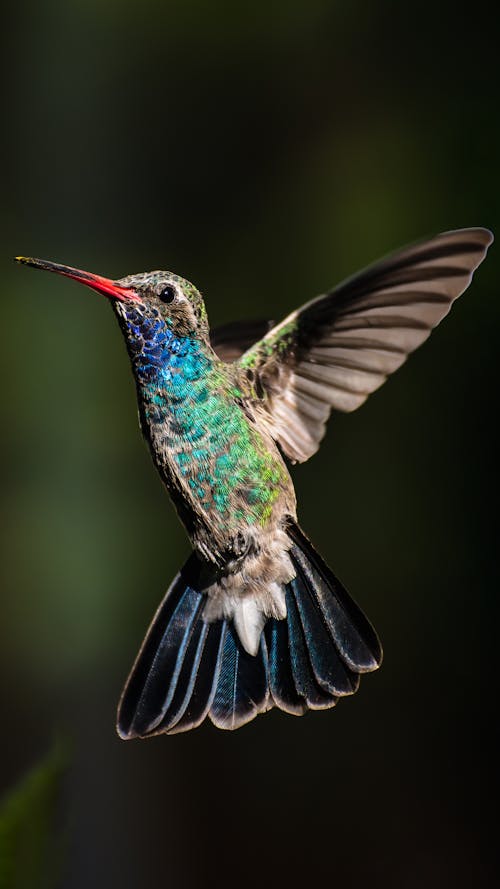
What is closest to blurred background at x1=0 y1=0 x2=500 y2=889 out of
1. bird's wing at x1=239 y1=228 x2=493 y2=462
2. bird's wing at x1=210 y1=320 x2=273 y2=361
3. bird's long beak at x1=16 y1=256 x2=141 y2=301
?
bird's wing at x1=210 y1=320 x2=273 y2=361

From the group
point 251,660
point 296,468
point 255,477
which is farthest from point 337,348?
point 296,468

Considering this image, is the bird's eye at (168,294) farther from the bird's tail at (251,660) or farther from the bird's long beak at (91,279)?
the bird's tail at (251,660)

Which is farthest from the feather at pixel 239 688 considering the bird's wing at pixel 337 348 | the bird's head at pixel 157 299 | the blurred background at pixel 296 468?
the blurred background at pixel 296 468

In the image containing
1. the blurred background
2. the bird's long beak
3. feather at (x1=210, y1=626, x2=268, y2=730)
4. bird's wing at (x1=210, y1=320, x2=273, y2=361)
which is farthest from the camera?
the blurred background

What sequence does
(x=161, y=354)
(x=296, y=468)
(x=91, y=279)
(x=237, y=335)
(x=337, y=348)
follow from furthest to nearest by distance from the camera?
1. (x=296, y=468)
2. (x=237, y=335)
3. (x=337, y=348)
4. (x=161, y=354)
5. (x=91, y=279)

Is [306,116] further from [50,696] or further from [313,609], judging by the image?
[313,609]

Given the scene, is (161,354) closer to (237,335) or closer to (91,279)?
(91,279)

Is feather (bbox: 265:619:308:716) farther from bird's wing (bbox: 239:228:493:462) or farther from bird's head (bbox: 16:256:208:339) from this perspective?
bird's head (bbox: 16:256:208:339)
